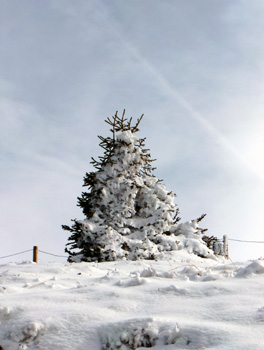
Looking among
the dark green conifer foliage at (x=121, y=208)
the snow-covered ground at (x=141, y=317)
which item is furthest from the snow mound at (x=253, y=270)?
the dark green conifer foliage at (x=121, y=208)

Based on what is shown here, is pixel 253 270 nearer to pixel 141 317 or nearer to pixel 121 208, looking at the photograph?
pixel 141 317

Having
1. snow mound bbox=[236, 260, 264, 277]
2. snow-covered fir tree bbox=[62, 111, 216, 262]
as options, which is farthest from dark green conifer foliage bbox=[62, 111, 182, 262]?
snow mound bbox=[236, 260, 264, 277]

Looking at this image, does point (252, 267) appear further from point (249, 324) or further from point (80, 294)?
point (80, 294)

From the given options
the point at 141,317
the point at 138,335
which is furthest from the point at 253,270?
the point at 138,335

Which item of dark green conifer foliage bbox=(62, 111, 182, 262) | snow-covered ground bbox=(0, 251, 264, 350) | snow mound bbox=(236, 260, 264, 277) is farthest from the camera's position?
dark green conifer foliage bbox=(62, 111, 182, 262)

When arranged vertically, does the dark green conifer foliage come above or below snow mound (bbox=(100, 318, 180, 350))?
above

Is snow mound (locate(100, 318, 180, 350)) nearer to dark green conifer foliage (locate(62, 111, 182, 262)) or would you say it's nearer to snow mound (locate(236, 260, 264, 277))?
snow mound (locate(236, 260, 264, 277))

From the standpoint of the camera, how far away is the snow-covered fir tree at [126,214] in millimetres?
12195

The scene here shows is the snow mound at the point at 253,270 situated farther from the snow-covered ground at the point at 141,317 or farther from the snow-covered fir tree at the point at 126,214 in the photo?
the snow-covered fir tree at the point at 126,214

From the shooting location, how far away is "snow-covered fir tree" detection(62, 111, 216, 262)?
12195 millimetres

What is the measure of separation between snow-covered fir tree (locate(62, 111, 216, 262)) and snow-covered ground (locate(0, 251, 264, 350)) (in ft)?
25.2

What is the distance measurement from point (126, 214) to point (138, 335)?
964 centimetres

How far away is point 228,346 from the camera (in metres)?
2.59

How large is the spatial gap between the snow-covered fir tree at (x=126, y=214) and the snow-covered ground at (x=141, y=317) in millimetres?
7692
